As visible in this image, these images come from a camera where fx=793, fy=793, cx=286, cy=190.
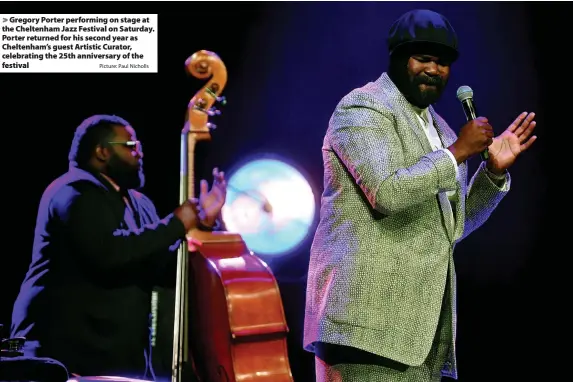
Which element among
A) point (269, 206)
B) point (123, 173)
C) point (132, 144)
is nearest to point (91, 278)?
point (123, 173)

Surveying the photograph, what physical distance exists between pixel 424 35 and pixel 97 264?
168 cm

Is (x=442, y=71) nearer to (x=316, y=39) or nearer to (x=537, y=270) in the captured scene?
(x=316, y=39)

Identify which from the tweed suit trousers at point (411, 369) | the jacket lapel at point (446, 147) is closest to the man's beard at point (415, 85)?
the jacket lapel at point (446, 147)

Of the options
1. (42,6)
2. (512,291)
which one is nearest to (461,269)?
(512,291)

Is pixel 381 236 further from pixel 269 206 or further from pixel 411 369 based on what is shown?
pixel 269 206

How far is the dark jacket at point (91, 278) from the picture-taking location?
3.04 m

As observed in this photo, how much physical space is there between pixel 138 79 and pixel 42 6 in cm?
50

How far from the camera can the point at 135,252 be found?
306 centimetres

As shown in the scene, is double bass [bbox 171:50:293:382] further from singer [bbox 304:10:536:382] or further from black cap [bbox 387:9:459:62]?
black cap [bbox 387:9:459:62]

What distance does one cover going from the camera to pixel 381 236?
1.83 metres

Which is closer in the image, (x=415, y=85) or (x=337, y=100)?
(x=415, y=85)

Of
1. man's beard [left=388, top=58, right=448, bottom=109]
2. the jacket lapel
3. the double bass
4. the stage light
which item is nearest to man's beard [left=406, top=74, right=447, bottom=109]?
man's beard [left=388, top=58, right=448, bottom=109]

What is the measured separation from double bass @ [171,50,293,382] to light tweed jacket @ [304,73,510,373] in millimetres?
863

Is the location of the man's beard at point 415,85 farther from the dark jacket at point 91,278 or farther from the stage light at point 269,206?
the stage light at point 269,206
